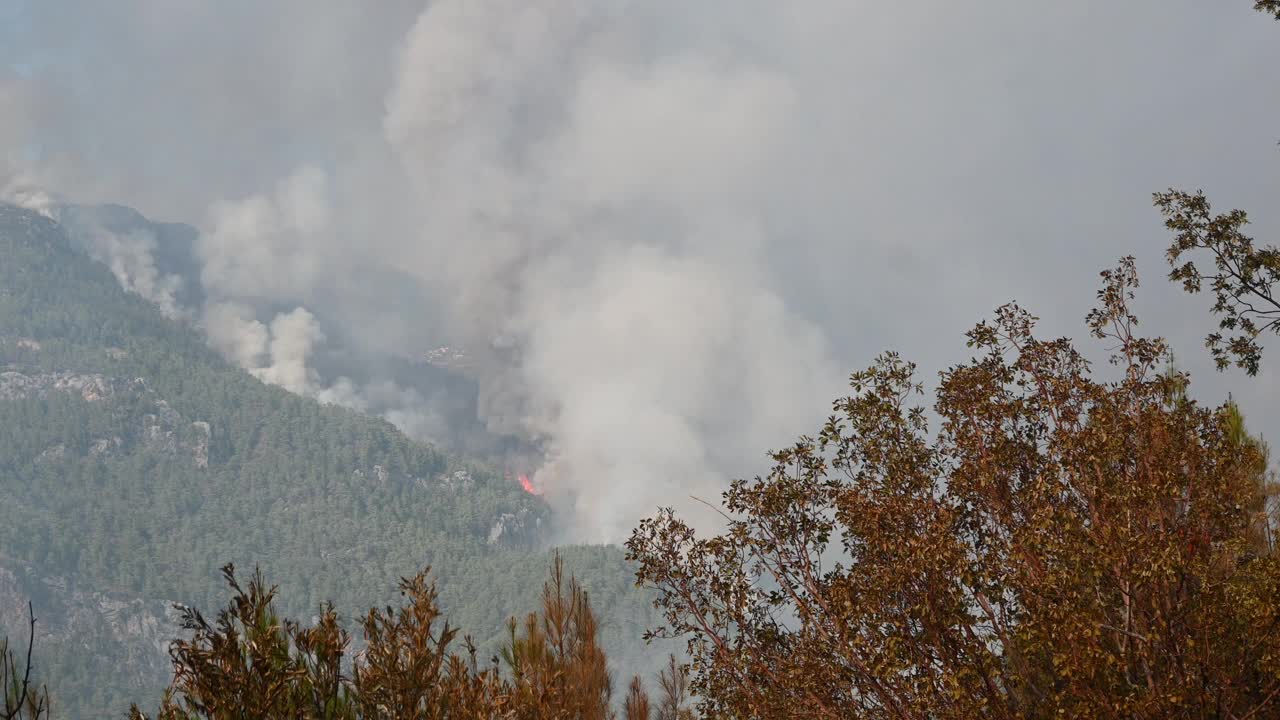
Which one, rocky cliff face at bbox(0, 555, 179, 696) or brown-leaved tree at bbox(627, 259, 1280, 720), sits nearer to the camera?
brown-leaved tree at bbox(627, 259, 1280, 720)

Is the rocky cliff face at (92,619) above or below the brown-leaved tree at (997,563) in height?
above

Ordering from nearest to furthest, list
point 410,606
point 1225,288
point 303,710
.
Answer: point 303,710, point 410,606, point 1225,288

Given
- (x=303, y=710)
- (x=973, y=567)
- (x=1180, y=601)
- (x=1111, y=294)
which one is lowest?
(x=303, y=710)

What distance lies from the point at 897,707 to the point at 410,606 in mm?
4474

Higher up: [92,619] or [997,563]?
[92,619]

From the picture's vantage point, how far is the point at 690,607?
927 centimetres

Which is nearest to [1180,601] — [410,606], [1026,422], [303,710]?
[1026,422]

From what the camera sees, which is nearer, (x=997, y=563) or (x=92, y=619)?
(x=997, y=563)

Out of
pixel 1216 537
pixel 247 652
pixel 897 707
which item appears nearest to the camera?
pixel 247 652

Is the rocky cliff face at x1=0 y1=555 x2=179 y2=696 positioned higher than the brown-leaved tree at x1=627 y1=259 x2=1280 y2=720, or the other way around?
the rocky cliff face at x1=0 y1=555 x2=179 y2=696

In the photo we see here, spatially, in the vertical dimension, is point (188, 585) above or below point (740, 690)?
above

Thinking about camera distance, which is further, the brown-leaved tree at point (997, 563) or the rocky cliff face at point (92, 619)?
the rocky cliff face at point (92, 619)

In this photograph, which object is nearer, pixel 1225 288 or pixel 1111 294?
pixel 1111 294

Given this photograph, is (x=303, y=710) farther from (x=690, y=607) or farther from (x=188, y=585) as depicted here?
(x=188, y=585)
